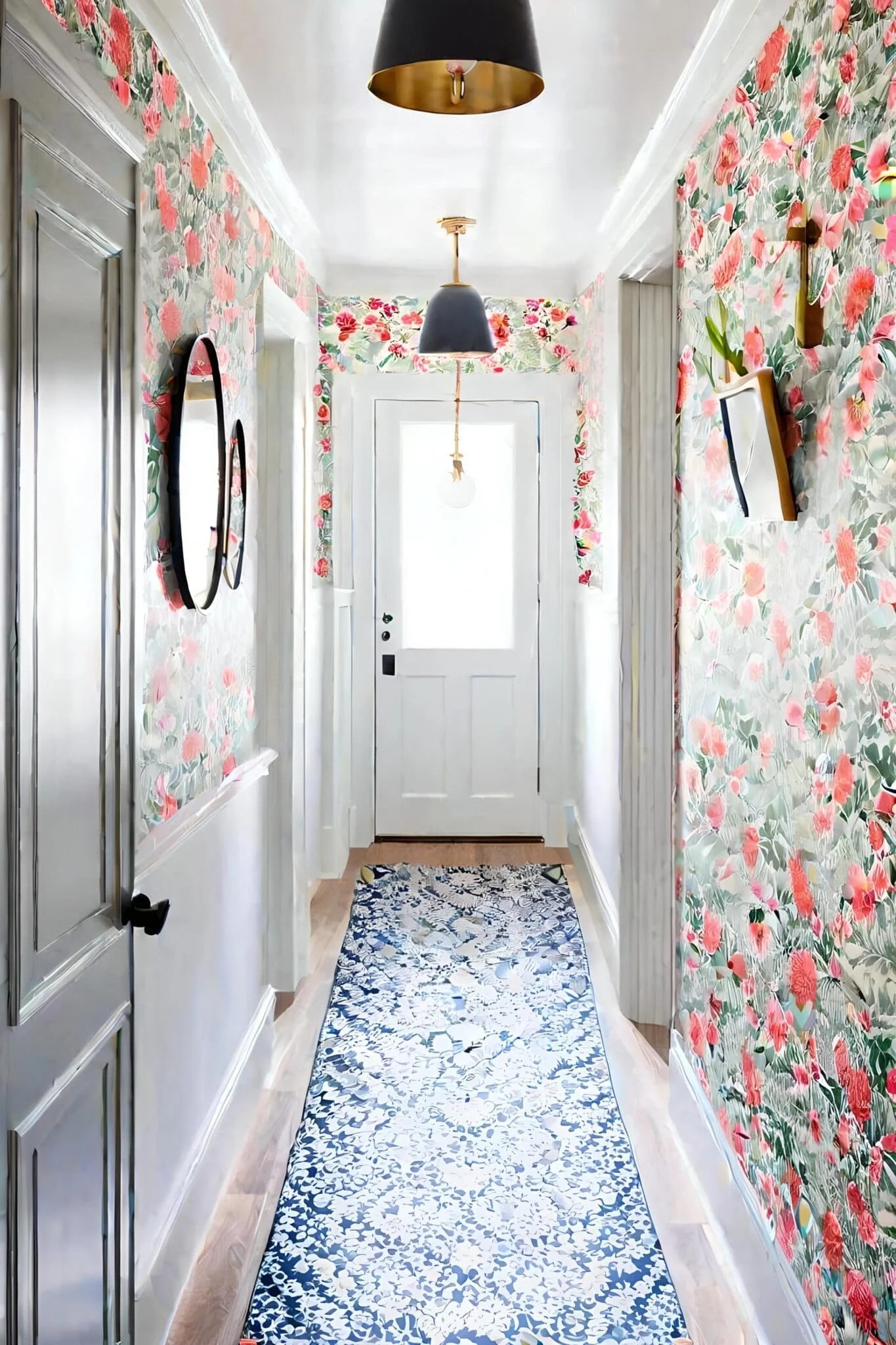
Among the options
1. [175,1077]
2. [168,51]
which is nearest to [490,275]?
[168,51]

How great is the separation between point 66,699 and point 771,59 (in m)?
1.72

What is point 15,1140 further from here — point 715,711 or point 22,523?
point 715,711

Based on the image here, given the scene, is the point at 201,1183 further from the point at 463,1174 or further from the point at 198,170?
the point at 198,170

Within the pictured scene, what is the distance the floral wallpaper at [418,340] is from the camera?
522 centimetres

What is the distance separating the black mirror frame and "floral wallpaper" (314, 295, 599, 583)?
84.2 inches

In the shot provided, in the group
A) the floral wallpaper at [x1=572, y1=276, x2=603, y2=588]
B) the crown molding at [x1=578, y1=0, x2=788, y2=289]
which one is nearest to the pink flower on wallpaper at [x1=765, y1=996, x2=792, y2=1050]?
the crown molding at [x1=578, y1=0, x2=788, y2=289]

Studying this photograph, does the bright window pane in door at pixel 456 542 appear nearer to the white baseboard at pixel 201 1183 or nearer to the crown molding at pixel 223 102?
the crown molding at pixel 223 102

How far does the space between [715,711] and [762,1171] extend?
92 centimetres

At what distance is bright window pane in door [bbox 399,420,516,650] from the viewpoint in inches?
215

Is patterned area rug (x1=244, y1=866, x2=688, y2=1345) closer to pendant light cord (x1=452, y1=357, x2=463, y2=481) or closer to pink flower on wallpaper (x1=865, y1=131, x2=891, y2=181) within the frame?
pink flower on wallpaper (x1=865, y1=131, x2=891, y2=181)

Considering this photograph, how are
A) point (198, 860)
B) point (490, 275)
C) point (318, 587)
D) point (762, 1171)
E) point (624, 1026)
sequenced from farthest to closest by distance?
point (490, 275) → point (318, 587) → point (624, 1026) → point (198, 860) → point (762, 1171)

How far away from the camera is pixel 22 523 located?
124cm

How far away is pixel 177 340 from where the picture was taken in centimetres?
233

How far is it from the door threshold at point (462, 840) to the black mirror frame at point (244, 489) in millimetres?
2838
